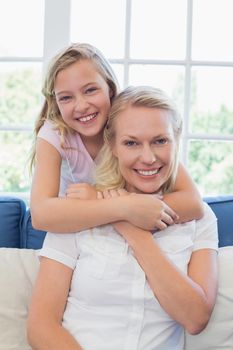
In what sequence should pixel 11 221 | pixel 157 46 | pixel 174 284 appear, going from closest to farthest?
pixel 174 284 < pixel 11 221 < pixel 157 46

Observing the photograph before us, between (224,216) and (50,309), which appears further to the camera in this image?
(224,216)

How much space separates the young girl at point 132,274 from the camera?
139 centimetres

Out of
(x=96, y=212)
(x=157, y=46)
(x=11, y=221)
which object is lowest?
(x=11, y=221)

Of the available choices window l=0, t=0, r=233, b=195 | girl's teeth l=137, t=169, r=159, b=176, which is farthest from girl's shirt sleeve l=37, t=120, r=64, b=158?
window l=0, t=0, r=233, b=195

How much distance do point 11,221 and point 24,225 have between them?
48 mm

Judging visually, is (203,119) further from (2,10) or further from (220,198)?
(2,10)

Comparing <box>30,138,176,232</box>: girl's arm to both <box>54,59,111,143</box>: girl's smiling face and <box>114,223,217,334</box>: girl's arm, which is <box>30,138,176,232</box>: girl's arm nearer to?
<box>114,223,217,334</box>: girl's arm

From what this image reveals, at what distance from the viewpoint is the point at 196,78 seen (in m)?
2.66

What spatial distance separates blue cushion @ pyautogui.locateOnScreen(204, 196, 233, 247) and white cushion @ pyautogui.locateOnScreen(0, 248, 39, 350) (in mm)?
601

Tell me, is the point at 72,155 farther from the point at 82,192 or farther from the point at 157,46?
the point at 157,46

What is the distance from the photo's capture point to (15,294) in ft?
5.23

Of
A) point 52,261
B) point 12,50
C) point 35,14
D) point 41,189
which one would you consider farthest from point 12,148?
point 52,261

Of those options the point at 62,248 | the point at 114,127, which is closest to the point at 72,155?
the point at 114,127

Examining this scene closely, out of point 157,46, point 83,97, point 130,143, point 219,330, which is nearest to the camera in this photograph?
point 130,143
